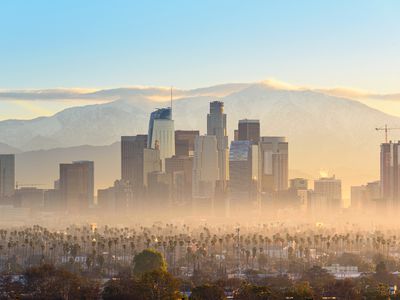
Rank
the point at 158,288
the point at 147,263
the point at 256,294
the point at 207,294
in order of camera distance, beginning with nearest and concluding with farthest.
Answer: the point at 158,288 → the point at 207,294 → the point at 256,294 → the point at 147,263

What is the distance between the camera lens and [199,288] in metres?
136

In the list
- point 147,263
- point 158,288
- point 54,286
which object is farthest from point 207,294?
point 147,263

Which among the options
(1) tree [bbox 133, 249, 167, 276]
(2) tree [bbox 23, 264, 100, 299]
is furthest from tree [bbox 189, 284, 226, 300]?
(1) tree [bbox 133, 249, 167, 276]

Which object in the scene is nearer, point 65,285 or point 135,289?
point 135,289

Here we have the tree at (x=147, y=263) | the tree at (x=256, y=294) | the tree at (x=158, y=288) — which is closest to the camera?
the tree at (x=158, y=288)

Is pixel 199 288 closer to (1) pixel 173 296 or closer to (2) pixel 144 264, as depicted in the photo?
(1) pixel 173 296

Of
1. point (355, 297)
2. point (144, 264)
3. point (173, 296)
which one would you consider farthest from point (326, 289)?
point (144, 264)

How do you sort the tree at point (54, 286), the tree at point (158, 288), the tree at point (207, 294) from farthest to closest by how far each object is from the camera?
the tree at point (54, 286), the tree at point (207, 294), the tree at point (158, 288)

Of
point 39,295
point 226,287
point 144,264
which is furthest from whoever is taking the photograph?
point 144,264

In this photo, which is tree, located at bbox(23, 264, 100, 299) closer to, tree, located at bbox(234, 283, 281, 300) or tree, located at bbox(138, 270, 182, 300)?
tree, located at bbox(138, 270, 182, 300)

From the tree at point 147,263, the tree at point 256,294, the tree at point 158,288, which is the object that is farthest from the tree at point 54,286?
the tree at point 147,263

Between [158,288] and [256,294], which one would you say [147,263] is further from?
[256,294]

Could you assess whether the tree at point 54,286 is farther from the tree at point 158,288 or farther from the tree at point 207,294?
the tree at point 207,294

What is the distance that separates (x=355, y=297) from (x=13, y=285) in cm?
5240
